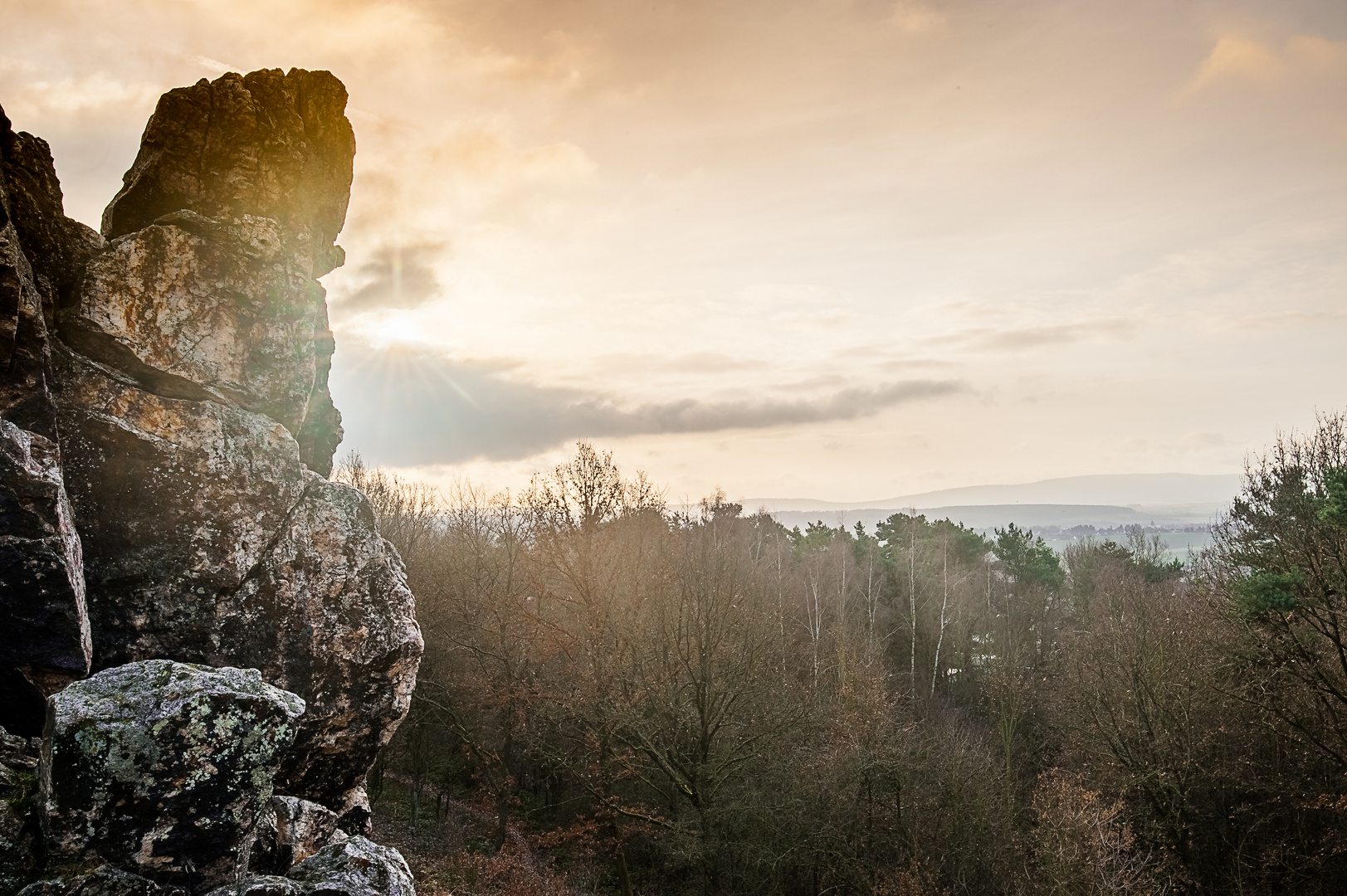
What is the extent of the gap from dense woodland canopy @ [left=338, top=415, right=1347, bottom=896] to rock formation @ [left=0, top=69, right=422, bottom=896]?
35.7 ft

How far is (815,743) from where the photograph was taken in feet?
94.0

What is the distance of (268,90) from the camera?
11.6 m

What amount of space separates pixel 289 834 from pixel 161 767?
91.9 inches

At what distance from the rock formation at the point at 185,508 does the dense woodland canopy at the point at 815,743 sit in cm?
1088

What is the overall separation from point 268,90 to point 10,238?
5056 millimetres

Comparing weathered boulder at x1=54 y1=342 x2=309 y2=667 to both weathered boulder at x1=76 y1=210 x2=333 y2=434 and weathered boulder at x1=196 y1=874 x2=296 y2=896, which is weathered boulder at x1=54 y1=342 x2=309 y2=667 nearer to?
weathered boulder at x1=76 y1=210 x2=333 y2=434

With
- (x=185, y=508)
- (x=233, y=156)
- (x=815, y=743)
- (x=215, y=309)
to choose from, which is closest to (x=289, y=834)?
(x=185, y=508)

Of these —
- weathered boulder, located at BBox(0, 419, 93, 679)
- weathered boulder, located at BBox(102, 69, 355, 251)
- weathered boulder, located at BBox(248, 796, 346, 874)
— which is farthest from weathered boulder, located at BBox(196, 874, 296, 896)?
weathered boulder, located at BBox(102, 69, 355, 251)

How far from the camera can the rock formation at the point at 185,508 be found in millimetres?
6754

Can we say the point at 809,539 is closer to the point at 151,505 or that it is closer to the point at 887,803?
the point at 887,803

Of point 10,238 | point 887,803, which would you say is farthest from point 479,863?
point 10,238

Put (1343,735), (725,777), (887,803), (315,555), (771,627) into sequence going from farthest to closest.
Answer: (771,627), (887,803), (725,777), (1343,735), (315,555)

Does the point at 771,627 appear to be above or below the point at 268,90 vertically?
below

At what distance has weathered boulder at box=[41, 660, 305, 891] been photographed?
6379 mm
